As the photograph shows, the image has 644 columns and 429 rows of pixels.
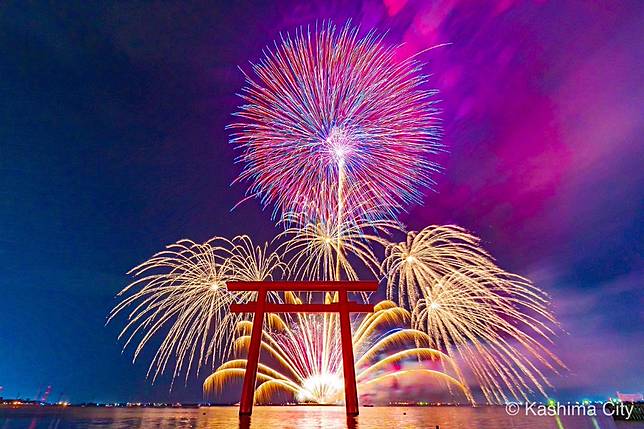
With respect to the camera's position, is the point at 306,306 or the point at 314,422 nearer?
the point at 314,422

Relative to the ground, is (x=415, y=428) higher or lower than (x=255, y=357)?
lower

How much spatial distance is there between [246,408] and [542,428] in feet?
39.7

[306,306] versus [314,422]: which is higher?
[306,306]

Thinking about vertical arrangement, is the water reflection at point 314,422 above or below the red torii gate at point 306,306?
below

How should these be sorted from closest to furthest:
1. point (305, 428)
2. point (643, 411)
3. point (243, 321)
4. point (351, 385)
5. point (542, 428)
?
point (305, 428)
point (351, 385)
point (542, 428)
point (243, 321)
point (643, 411)

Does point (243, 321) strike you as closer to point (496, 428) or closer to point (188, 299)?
point (188, 299)

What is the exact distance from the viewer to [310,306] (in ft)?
53.5

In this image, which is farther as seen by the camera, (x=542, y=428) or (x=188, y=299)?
(x=188, y=299)

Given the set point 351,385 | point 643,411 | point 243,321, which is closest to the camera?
point 351,385

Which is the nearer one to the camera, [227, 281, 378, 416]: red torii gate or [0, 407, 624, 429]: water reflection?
[0, 407, 624, 429]: water reflection

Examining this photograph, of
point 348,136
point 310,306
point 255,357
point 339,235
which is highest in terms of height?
point 348,136

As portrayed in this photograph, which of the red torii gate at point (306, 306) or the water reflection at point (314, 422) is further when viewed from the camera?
the red torii gate at point (306, 306)

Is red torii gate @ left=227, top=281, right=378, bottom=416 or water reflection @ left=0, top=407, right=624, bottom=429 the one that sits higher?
red torii gate @ left=227, top=281, right=378, bottom=416

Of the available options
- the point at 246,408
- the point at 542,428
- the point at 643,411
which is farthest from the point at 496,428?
the point at 643,411
